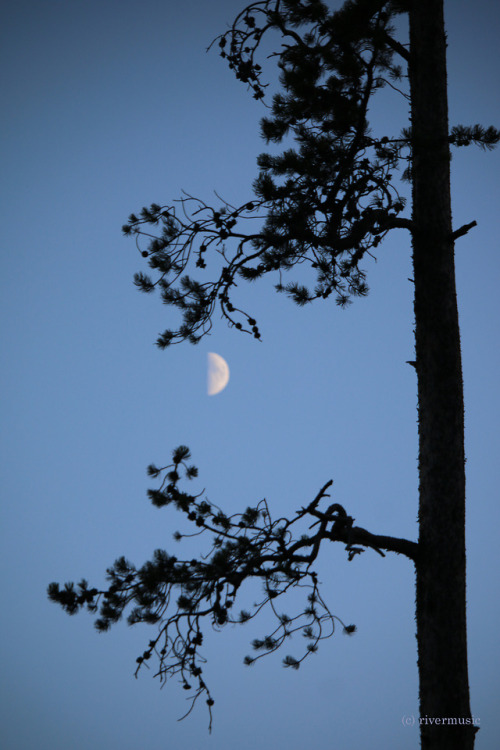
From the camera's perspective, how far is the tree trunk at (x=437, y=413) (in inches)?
159

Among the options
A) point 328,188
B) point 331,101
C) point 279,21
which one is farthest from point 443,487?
point 279,21

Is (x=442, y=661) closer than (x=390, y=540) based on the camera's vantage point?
Yes

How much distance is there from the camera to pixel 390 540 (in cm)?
436

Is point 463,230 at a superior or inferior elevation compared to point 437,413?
superior

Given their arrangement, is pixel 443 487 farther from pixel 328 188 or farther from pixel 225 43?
pixel 225 43

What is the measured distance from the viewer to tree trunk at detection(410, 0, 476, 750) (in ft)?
13.2

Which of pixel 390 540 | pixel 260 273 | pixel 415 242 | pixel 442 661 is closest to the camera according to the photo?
pixel 442 661

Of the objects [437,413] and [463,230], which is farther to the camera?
[463,230]

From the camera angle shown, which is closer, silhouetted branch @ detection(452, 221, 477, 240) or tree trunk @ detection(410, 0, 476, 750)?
tree trunk @ detection(410, 0, 476, 750)

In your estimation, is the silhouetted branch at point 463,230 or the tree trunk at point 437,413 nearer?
the tree trunk at point 437,413

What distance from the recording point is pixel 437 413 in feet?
14.5

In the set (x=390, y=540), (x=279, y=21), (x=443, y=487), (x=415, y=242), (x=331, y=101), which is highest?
(x=279, y=21)

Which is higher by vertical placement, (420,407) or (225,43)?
(225,43)

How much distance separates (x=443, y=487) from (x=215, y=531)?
1723 mm
